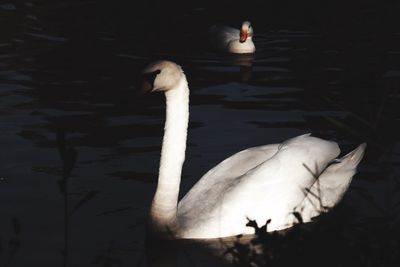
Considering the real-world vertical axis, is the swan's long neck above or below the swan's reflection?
above

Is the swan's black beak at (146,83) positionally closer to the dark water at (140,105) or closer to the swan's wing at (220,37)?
the dark water at (140,105)

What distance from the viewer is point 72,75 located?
47.2 feet

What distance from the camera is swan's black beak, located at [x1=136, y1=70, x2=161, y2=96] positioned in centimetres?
697

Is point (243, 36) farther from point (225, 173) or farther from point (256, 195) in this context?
point (256, 195)

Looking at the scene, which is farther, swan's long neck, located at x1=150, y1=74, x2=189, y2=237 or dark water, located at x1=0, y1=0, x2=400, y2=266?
dark water, located at x1=0, y1=0, x2=400, y2=266

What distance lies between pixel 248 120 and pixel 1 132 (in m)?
2.82

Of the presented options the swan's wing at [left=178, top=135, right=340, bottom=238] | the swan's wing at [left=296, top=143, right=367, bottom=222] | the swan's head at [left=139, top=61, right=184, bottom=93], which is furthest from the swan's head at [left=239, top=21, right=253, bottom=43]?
the swan's head at [left=139, top=61, right=184, bottom=93]

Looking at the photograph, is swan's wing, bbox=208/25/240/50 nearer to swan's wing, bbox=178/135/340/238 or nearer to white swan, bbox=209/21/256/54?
white swan, bbox=209/21/256/54

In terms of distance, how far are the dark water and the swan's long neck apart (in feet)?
1.01

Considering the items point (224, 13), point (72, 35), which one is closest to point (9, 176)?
point (72, 35)

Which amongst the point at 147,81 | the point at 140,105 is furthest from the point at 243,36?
the point at 147,81

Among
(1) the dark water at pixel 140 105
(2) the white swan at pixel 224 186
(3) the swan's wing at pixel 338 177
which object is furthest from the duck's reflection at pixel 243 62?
(2) the white swan at pixel 224 186

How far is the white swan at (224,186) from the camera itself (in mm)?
7250

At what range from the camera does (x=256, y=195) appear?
24.5ft
